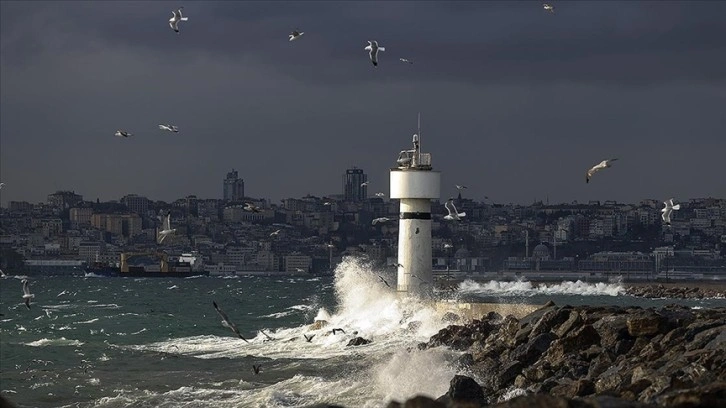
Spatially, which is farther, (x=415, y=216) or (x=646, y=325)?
(x=415, y=216)

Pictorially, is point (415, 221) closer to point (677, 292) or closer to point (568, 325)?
point (568, 325)

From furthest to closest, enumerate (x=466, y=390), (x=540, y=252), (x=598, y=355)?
(x=540, y=252)
(x=598, y=355)
(x=466, y=390)

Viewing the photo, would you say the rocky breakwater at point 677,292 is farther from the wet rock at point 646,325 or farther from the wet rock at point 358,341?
the wet rock at point 646,325

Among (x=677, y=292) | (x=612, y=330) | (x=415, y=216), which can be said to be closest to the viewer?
(x=612, y=330)

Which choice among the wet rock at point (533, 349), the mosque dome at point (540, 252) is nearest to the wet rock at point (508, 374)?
the wet rock at point (533, 349)

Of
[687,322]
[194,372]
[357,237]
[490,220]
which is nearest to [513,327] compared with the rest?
[687,322]

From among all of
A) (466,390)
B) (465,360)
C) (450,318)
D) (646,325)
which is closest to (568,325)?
(646,325)
